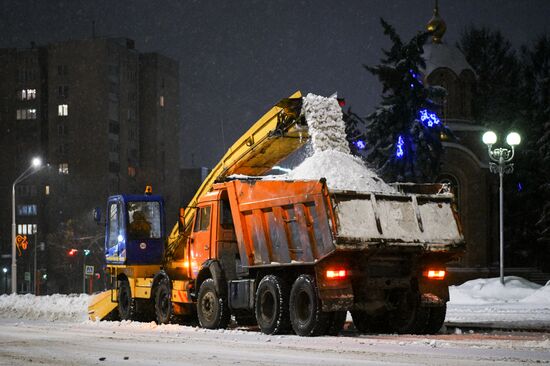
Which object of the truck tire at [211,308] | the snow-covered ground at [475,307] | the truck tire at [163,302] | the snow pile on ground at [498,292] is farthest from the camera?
the snow pile on ground at [498,292]

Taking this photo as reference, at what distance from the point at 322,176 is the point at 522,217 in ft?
153

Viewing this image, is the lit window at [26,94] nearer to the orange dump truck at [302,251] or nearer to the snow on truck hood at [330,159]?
the orange dump truck at [302,251]

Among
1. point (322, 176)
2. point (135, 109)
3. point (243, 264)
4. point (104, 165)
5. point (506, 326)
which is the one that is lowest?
point (506, 326)

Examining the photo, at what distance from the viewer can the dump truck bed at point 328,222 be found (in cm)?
1719

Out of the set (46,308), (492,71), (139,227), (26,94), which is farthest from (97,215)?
(26,94)

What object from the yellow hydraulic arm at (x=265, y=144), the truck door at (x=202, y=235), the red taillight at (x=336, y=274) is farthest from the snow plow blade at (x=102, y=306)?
the red taillight at (x=336, y=274)

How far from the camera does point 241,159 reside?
70.2 feet

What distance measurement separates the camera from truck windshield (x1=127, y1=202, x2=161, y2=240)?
24.6 m

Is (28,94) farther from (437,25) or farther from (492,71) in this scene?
(437,25)

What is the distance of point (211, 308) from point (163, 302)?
8.19 feet

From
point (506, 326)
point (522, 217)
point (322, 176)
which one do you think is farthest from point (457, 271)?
point (322, 176)

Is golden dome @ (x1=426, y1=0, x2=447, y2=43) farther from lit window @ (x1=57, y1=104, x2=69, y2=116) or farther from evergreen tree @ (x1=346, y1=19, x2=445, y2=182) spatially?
lit window @ (x1=57, y1=104, x2=69, y2=116)

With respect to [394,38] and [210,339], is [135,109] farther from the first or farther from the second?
[210,339]

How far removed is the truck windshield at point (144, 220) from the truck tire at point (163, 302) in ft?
6.24
